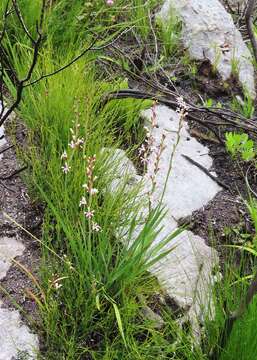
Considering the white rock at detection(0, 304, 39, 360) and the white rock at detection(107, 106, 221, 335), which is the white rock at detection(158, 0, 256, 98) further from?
the white rock at detection(0, 304, 39, 360)

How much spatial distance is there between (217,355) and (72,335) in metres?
0.51

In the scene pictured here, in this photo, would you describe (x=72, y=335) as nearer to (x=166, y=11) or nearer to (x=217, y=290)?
(x=217, y=290)

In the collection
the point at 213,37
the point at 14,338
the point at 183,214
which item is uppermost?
the point at 213,37

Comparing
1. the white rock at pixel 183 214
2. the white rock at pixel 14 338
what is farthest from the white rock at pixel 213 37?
the white rock at pixel 14 338

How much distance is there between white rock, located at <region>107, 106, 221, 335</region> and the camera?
2.24 meters

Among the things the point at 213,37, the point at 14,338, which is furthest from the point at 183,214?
the point at 213,37

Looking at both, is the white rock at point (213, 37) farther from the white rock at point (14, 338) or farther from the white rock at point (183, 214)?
the white rock at point (14, 338)

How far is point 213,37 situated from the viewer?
367 centimetres

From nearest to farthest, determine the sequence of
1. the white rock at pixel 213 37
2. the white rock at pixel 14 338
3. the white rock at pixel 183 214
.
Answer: the white rock at pixel 14 338
the white rock at pixel 183 214
the white rock at pixel 213 37

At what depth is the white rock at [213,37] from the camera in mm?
3551

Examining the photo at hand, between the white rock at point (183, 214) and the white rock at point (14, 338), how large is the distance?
0.54m

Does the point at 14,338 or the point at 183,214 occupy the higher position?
the point at 183,214

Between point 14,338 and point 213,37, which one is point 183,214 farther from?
point 213,37

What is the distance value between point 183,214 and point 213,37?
1.46 m
